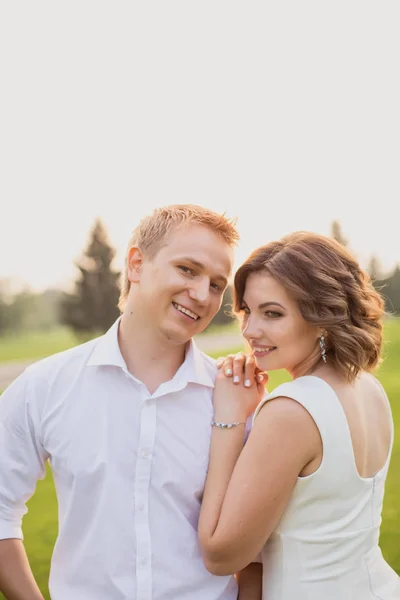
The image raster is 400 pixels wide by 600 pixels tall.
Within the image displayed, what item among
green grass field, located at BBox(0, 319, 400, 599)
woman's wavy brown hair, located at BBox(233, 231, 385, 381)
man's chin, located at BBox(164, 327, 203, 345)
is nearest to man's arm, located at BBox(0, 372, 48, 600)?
man's chin, located at BBox(164, 327, 203, 345)

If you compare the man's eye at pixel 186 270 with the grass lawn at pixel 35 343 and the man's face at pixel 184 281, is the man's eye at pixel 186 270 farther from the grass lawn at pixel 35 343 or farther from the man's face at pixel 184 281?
the grass lawn at pixel 35 343

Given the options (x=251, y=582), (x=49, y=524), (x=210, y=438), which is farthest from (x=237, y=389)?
(x=49, y=524)

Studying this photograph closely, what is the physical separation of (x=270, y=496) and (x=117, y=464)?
0.55 meters

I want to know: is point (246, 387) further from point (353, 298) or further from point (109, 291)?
point (109, 291)

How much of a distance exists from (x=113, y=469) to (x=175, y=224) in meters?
0.91

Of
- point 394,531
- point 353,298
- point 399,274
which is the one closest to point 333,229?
point 399,274

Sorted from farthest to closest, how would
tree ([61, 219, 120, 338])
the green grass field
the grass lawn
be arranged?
the grass lawn, tree ([61, 219, 120, 338]), the green grass field

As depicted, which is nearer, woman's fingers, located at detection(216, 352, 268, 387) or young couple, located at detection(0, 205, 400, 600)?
young couple, located at detection(0, 205, 400, 600)

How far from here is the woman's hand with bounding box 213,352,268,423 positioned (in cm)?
242

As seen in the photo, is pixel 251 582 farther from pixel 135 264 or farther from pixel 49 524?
pixel 49 524

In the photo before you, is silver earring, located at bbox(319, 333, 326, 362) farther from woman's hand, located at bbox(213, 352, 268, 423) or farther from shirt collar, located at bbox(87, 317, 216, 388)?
shirt collar, located at bbox(87, 317, 216, 388)

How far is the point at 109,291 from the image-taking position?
27375 mm

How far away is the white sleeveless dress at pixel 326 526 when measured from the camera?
2.17 metres

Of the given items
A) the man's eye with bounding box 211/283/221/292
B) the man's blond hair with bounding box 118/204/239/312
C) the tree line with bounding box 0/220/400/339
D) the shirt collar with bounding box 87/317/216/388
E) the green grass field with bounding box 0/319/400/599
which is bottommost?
the tree line with bounding box 0/220/400/339
